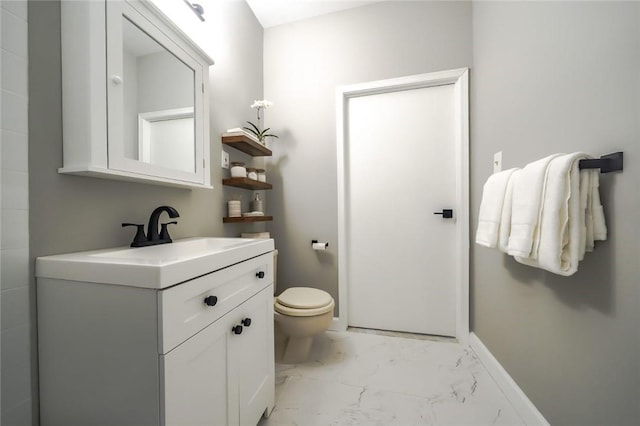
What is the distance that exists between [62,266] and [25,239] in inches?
5.8

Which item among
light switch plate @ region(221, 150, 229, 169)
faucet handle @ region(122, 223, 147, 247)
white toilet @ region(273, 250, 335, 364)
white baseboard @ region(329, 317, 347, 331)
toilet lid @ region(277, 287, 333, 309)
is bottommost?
white baseboard @ region(329, 317, 347, 331)

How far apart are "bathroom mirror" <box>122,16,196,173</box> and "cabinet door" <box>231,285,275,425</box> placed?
722 mm

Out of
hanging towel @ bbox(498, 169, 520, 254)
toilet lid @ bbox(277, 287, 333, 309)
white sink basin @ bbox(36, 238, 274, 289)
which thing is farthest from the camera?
toilet lid @ bbox(277, 287, 333, 309)

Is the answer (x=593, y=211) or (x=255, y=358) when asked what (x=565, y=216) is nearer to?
(x=593, y=211)

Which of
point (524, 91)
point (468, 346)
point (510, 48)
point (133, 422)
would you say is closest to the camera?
point (133, 422)

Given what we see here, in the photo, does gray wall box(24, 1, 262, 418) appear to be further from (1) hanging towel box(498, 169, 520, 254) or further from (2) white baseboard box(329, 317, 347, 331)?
(1) hanging towel box(498, 169, 520, 254)

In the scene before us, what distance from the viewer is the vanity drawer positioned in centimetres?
58

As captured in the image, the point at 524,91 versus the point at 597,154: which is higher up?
the point at 524,91

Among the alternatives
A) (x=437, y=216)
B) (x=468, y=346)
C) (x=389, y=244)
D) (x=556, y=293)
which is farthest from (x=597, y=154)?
(x=468, y=346)

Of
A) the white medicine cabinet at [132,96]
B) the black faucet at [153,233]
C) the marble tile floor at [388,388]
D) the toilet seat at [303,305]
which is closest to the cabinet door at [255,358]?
the marble tile floor at [388,388]

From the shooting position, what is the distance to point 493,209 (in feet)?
3.65

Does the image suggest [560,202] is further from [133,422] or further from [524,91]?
[133,422]

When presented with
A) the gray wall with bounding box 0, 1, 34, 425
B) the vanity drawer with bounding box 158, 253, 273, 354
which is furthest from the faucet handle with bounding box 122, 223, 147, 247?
the vanity drawer with bounding box 158, 253, 273, 354

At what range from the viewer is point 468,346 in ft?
5.58
